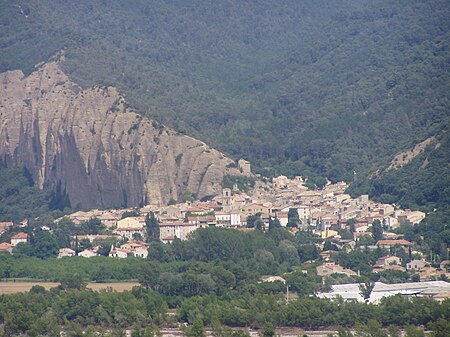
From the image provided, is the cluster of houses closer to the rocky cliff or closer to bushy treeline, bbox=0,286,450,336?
the rocky cliff

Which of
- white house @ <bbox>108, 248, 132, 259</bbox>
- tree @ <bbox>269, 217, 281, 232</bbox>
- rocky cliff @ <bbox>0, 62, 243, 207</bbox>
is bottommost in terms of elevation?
white house @ <bbox>108, 248, 132, 259</bbox>

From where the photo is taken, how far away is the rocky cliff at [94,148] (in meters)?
137

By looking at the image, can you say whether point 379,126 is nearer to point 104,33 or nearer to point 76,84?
point 76,84

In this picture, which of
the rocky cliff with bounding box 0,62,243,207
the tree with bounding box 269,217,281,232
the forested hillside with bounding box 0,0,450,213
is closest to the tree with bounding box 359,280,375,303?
the tree with bounding box 269,217,281,232

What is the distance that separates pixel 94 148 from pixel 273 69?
3419 centimetres

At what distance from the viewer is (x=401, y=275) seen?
105375mm

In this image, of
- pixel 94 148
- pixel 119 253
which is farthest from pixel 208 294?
pixel 94 148

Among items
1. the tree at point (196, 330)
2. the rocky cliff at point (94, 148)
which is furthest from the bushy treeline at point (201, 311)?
the rocky cliff at point (94, 148)

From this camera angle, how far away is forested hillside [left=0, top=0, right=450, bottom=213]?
14488 centimetres

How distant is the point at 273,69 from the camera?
569ft

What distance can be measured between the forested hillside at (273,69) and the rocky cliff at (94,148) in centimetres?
231

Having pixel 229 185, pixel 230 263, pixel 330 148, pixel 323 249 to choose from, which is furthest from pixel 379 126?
pixel 230 263

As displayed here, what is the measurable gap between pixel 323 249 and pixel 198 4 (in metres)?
79.6

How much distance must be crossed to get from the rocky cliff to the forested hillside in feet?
7.57
